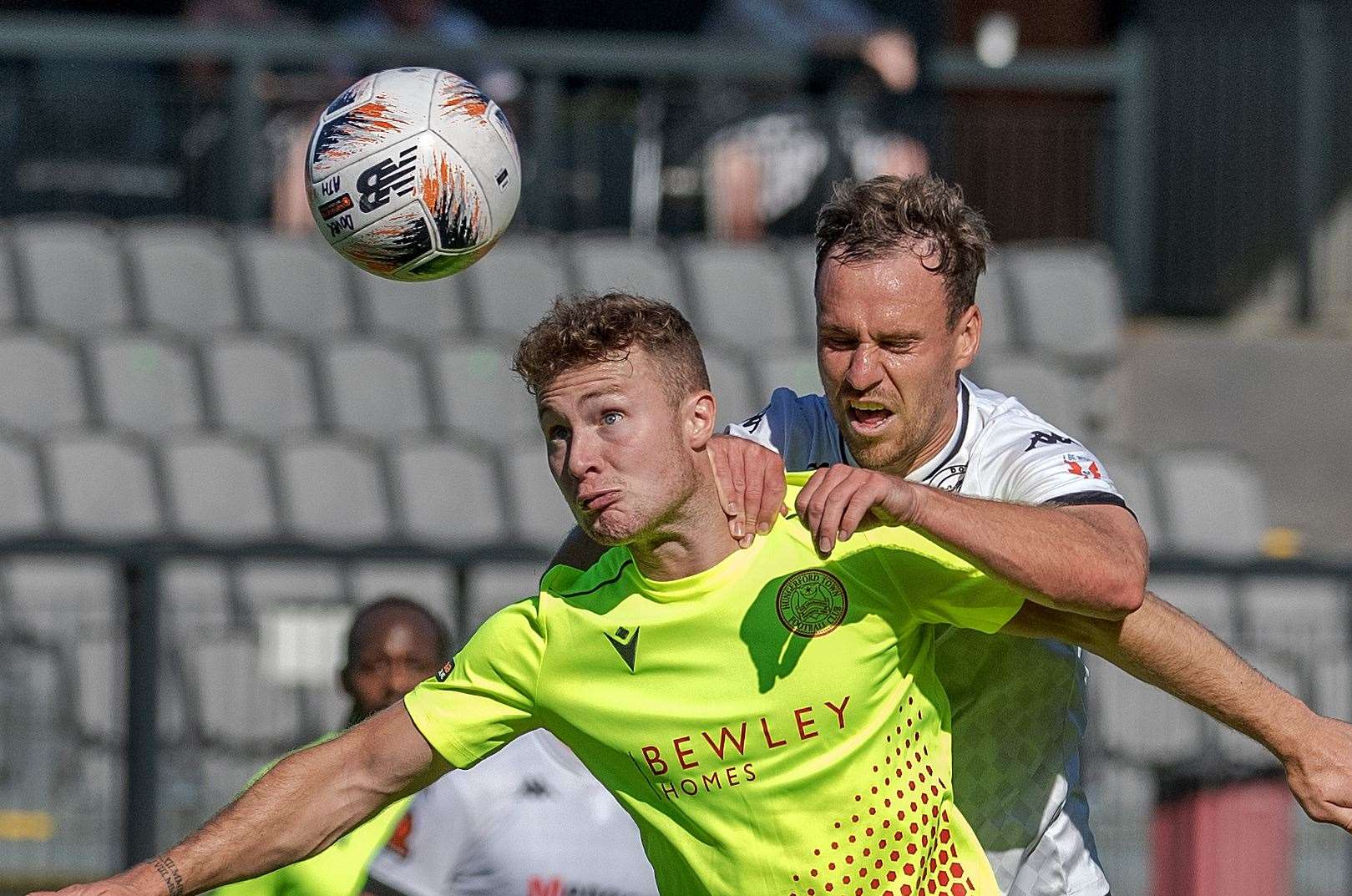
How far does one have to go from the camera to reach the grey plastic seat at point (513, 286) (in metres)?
11.1

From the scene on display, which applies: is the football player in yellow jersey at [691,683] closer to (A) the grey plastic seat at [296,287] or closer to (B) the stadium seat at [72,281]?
(A) the grey plastic seat at [296,287]

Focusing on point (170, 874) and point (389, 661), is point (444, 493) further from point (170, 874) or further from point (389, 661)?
point (170, 874)

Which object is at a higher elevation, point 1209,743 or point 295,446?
point 295,446

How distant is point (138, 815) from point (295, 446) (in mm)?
2235

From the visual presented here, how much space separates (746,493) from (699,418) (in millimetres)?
183

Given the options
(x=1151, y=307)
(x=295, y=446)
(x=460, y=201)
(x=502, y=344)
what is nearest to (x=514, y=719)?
(x=460, y=201)

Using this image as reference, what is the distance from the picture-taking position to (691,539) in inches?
162

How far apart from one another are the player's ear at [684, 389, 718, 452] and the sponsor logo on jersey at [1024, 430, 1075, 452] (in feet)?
2.56

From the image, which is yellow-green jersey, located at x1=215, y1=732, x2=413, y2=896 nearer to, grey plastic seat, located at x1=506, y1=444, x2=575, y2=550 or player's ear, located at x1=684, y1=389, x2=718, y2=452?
player's ear, located at x1=684, y1=389, x2=718, y2=452

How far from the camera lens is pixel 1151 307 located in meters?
13.2

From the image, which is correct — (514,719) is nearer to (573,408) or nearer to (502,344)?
(573,408)

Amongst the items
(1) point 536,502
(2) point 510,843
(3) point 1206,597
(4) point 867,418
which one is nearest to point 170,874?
(4) point 867,418

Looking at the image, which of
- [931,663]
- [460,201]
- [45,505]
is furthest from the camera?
[45,505]

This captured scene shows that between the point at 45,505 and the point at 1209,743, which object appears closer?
the point at 1209,743
